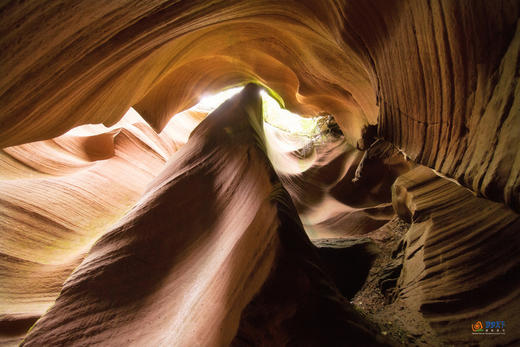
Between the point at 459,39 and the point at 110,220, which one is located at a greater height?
the point at 110,220

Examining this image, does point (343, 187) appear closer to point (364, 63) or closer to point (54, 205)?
point (364, 63)

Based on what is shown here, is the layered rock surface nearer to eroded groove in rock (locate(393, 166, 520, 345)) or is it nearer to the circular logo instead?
eroded groove in rock (locate(393, 166, 520, 345))

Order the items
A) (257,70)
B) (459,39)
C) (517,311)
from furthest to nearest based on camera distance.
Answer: (257,70), (517,311), (459,39)

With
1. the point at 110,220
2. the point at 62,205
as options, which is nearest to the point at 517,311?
the point at 110,220

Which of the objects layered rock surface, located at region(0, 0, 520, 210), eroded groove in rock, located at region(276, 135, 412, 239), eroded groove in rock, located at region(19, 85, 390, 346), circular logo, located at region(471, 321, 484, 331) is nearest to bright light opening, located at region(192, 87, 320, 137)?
eroded groove in rock, located at region(276, 135, 412, 239)

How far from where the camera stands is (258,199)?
9.08 feet

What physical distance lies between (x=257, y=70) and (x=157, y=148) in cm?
448

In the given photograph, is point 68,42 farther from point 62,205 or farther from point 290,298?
point 62,205

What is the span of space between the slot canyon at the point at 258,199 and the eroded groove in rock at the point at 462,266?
2 centimetres

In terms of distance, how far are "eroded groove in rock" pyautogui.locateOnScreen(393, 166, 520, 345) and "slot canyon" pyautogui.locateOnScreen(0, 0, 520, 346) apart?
2cm

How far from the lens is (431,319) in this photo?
237cm

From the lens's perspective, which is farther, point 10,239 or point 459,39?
point 10,239

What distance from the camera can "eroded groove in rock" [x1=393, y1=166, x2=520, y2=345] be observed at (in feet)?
6.99

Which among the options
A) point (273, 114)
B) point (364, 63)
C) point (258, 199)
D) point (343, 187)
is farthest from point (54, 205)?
point (273, 114)
